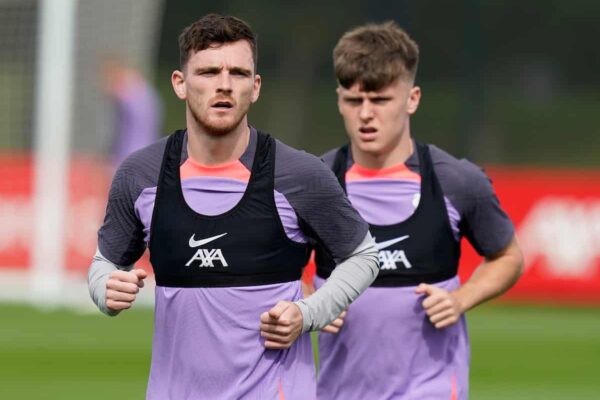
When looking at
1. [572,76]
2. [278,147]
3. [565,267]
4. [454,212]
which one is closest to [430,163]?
[454,212]

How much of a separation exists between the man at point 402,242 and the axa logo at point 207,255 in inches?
40.8

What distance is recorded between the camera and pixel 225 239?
15.3 feet

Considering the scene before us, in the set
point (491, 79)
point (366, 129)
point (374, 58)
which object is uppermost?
point (491, 79)

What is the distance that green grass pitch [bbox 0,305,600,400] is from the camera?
1026 cm

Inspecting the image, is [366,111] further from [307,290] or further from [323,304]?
[323,304]

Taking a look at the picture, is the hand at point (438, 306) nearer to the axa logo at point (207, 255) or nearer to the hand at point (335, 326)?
the hand at point (335, 326)

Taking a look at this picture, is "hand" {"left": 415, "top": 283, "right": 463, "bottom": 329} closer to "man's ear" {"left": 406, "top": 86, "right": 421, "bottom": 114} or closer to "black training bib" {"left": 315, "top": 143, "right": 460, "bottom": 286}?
"black training bib" {"left": 315, "top": 143, "right": 460, "bottom": 286}

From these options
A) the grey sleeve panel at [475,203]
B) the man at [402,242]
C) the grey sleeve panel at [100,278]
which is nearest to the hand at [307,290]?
the man at [402,242]

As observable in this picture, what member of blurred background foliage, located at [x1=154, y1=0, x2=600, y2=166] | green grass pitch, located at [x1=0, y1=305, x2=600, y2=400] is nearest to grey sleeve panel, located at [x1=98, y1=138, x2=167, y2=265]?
green grass pitch, located at [x1=0, y1=305, x2=600, y2=400]

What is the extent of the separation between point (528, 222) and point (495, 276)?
9.57 meters

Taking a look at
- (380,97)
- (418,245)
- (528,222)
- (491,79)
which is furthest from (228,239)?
(491,79)

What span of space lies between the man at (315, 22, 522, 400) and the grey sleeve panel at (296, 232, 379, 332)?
0.81 m

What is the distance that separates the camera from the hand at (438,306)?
221 inches

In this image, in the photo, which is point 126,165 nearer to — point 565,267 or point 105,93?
point 565,267
